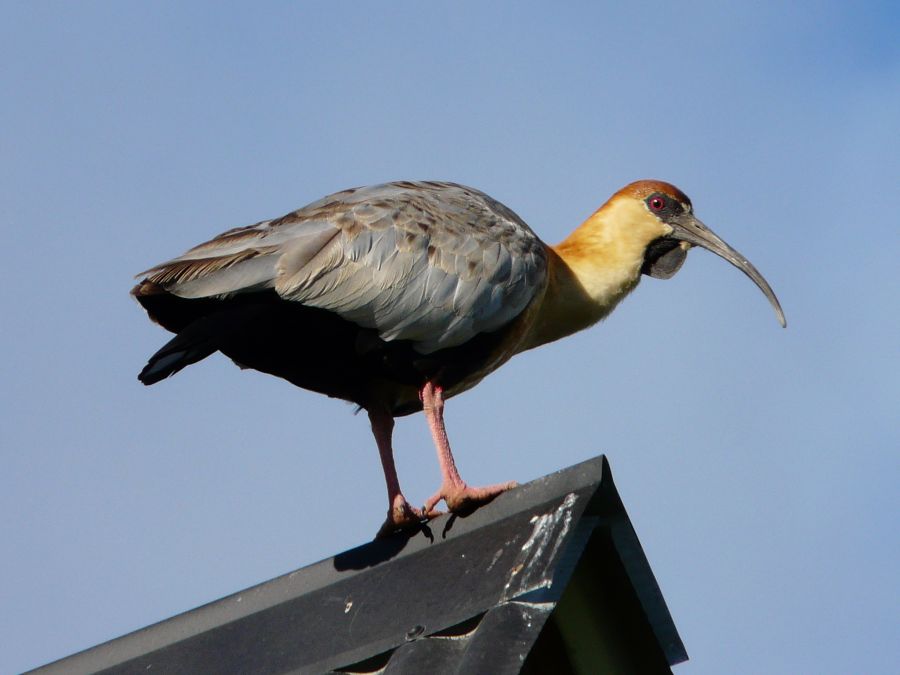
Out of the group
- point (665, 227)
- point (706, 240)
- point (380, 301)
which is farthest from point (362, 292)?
point (706, 240)

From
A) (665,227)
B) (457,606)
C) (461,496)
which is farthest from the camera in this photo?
(665,227)

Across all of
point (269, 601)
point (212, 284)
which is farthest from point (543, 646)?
point (212, 284)

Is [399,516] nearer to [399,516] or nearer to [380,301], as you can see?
[399,516]

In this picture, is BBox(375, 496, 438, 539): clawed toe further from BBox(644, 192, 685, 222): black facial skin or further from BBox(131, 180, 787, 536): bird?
BBox(644, 192, 685, 222): black facial skin

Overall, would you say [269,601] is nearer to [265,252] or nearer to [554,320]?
[265,252]

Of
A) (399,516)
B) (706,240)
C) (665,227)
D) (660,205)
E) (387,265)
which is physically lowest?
(399,516)

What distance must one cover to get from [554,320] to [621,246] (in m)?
0.83

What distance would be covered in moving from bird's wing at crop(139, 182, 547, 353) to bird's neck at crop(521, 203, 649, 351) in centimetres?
61

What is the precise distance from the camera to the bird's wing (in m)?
5.86

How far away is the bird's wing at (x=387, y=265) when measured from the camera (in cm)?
586

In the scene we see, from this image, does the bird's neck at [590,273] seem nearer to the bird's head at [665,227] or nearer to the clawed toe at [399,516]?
the bird's head at [665,227]

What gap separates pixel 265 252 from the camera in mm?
5934

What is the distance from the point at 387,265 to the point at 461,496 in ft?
3.58

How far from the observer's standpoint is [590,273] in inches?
304
